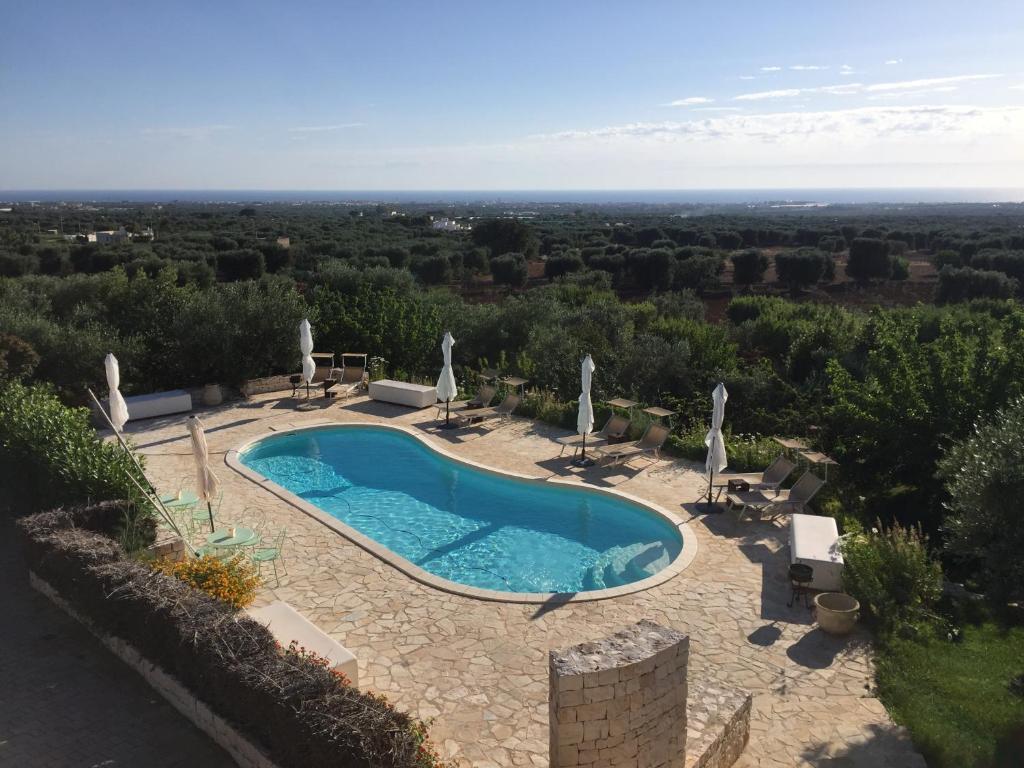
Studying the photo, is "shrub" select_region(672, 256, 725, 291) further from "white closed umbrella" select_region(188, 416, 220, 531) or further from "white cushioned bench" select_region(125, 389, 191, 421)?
"white closed umbrella" select_region(188, 416, 220, 531)

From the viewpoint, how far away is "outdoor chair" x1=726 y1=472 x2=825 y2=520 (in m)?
11.6

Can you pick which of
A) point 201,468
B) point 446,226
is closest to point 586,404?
point 201,468

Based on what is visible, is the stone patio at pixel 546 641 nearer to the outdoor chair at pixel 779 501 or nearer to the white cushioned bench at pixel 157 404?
the outdoor chair at pixel 779 501

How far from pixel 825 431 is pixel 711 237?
7297cm

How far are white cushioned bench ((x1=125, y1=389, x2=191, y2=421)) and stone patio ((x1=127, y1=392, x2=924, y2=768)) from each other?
16.4ft

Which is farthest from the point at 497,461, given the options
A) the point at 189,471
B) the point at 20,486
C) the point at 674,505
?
the point at 20,486

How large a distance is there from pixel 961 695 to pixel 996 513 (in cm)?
189

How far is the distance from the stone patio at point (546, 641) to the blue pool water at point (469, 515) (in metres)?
0.93

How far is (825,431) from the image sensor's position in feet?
48.1

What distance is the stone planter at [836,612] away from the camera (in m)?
8.34

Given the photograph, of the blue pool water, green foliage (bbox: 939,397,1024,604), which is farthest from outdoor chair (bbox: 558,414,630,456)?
green foliage (bbox: 939,397,1024,604)

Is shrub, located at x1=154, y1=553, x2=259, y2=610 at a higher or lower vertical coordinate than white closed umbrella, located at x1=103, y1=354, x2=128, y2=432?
lower

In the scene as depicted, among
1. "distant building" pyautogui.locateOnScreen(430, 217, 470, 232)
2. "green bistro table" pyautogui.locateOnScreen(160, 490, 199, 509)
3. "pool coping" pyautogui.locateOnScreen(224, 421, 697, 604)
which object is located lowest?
"pool coping" pyautogui.locateOnScreen(224, 421, 697, 604)

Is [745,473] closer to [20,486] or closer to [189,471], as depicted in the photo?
[189,471]
